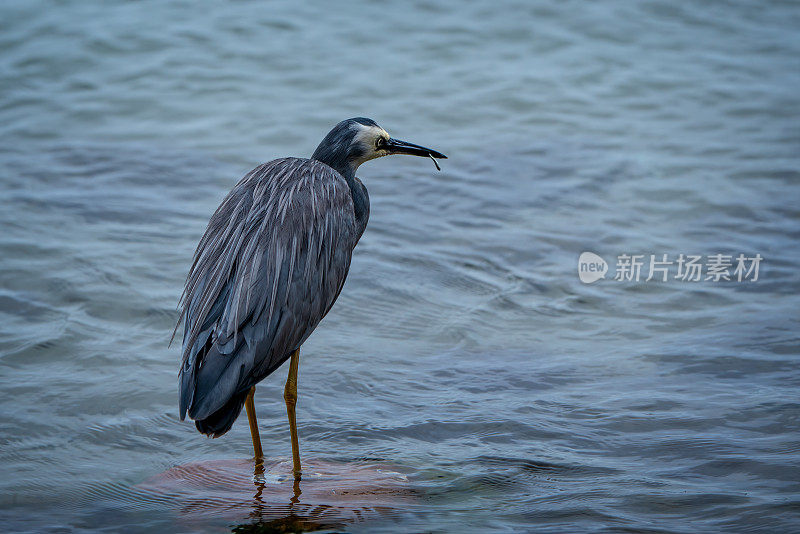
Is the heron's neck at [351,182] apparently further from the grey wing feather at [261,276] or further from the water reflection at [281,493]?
the water reflection at [281,493]

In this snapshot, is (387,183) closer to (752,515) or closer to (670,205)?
(670,205)

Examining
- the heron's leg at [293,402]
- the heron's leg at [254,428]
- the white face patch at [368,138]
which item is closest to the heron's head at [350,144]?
the white face patch at [368,138]

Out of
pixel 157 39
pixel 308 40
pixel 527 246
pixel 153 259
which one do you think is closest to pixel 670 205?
pixel 527 246

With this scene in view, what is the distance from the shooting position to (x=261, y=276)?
476 centimetres

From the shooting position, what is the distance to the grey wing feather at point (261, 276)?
176 inches

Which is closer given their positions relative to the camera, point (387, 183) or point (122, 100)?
point (387, 183)

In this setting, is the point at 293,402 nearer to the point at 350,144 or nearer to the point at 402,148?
the point at 350,144

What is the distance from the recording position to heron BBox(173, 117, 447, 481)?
4.46 m

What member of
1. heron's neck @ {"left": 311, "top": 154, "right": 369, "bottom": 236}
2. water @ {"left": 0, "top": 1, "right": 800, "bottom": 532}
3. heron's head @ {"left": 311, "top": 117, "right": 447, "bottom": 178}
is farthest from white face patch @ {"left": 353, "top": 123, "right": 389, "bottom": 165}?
water @ {"left": 0, "top": 1, "right": 800, "bottom": 532}

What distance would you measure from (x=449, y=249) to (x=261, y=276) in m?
3.34

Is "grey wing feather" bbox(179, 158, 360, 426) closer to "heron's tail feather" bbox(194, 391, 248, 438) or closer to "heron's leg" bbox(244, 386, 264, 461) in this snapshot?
"heron's tail feather" bbox(194, 391, 248, 438)

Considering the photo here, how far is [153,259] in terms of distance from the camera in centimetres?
756

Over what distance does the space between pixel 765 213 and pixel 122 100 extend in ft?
21.6

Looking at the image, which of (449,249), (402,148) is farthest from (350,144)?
(449,249)
